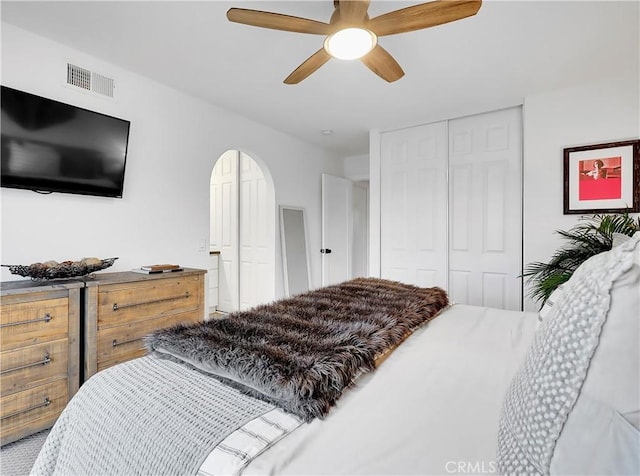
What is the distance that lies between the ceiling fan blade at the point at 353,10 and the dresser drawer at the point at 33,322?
2259mm

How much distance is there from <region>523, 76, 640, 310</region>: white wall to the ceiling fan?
81.0 inches

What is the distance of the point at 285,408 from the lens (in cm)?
88

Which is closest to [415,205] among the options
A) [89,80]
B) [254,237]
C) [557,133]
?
[557,133]

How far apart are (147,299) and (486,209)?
131 inches

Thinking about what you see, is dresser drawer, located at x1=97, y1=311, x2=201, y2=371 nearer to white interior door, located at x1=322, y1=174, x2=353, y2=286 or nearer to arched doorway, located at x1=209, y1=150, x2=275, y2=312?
arched doorway, located at x1=209, y1=150, x2=275, y2=312

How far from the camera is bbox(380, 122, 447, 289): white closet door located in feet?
12.4

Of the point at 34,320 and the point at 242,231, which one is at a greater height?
the point at 242,231

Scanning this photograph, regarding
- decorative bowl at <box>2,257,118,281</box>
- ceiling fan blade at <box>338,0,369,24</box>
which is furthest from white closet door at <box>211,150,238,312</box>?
ceiling fan blade at <box>338,0,369,24</box>

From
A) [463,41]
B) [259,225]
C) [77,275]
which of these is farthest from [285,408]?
[259,225]

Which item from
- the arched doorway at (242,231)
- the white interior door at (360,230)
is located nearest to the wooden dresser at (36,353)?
the arched doorway at (242,231)

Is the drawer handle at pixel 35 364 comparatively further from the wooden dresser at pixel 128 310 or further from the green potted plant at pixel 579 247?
the green potted plant at pixel 579 247

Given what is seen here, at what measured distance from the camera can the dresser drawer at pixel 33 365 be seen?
1731mm

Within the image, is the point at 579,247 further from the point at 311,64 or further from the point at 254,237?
the point at 254,237

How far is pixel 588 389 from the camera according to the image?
587mm
